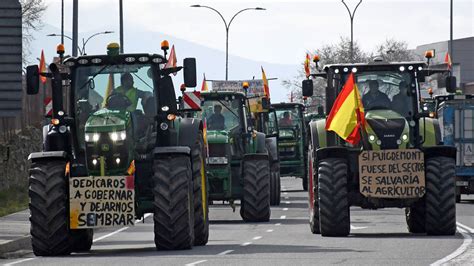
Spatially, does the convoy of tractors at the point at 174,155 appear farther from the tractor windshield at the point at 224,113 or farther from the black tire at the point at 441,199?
the tractor windshield at the point at 224,113

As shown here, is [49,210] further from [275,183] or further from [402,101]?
[275,183]

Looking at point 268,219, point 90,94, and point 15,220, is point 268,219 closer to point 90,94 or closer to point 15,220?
point 15,220

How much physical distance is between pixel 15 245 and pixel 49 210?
4950 mm

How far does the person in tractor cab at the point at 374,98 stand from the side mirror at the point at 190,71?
185 inches

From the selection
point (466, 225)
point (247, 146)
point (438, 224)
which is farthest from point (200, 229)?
point (247, 146)

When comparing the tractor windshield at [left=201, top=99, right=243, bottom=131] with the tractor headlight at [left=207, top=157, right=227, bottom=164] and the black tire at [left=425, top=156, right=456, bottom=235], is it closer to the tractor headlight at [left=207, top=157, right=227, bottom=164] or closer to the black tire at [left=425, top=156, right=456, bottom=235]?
the tractor headlight at [left=207, top=157, right=227, bottom=164]

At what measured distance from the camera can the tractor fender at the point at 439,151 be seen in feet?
82.3

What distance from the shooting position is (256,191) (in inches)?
1224

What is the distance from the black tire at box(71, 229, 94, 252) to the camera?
23.2m

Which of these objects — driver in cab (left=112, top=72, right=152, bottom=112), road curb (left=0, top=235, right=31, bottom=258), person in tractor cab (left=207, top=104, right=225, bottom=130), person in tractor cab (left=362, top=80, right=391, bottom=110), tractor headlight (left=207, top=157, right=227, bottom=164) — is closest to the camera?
driver in cab (left=112, top=72, right=152, bottom=112)

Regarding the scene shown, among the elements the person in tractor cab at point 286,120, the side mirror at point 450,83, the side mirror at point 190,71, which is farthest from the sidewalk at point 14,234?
the person in tractor cab at point 286,120

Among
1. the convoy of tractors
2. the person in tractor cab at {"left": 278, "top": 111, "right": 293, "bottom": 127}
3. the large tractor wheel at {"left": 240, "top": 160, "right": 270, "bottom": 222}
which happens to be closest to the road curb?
the convoy of tractors

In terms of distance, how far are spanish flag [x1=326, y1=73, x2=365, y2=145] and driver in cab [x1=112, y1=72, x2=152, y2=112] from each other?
3812 mm

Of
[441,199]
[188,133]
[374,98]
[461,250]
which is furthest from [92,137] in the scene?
[441,199]
